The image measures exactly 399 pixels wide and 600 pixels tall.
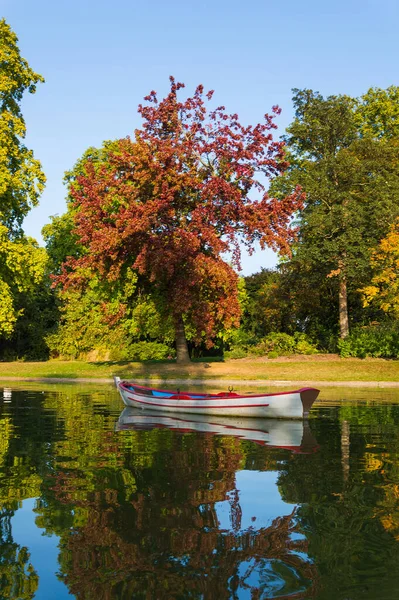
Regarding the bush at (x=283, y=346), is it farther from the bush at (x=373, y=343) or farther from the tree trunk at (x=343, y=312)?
the bush at (x=373, y=343)

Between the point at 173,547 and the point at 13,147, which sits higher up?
the point at 13,147

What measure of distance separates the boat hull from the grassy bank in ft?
39.8

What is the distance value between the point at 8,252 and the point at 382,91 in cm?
4060

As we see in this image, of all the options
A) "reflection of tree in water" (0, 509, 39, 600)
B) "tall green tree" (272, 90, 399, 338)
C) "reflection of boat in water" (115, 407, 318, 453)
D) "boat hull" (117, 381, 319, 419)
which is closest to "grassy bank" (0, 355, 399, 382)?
"tall green tree" (272, 90, 399, 338)

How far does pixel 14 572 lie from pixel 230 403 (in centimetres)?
1437

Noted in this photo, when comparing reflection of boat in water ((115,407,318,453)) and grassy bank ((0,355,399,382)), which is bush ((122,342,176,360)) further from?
reflection of boat in water ((115,407,318,453))

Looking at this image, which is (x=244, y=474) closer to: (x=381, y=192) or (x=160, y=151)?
(x=160, y=151)

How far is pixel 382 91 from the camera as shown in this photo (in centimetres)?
6319

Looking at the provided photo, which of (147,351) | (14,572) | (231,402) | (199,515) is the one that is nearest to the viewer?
(14,572)

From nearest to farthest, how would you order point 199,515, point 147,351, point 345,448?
point 199,515
point 345,448
point 147,351

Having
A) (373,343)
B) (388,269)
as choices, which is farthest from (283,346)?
(388,269)

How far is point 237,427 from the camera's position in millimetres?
19484

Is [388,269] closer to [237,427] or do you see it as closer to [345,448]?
[237,427]

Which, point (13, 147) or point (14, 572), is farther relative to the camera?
point (13, 147)
